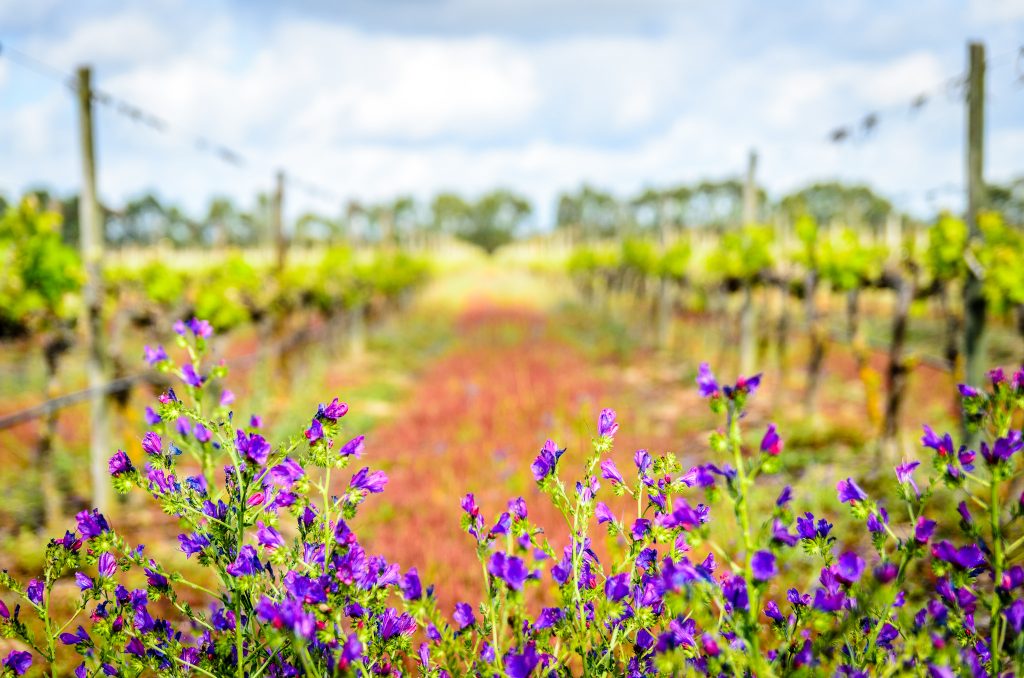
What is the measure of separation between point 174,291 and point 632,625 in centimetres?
1078

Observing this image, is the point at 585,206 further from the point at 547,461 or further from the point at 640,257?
the point at 547,461

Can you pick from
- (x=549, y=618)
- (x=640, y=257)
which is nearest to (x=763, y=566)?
(x=549, y=618)

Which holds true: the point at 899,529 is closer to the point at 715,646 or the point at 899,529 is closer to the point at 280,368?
the point at 715,646

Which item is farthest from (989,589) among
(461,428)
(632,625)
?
(461,428)

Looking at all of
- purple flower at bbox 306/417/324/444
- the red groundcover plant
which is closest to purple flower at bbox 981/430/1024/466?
the red groundcover plant

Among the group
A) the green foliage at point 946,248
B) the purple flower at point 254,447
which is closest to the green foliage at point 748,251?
the green foliage at point 946,248

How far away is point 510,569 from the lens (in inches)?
52.3

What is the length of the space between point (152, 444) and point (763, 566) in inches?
49.2

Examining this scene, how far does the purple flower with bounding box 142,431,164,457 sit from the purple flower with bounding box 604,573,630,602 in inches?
41.3

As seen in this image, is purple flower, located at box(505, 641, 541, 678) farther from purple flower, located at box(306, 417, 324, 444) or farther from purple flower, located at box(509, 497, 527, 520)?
purple flower, located at box(306, 417, 324, 444)

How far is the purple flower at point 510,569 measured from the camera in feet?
4.32

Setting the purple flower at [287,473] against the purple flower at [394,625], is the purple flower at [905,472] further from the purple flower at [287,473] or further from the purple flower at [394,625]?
the purple flower at [287,473]

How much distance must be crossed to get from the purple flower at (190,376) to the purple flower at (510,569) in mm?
807

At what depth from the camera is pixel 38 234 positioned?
22.5 ft
